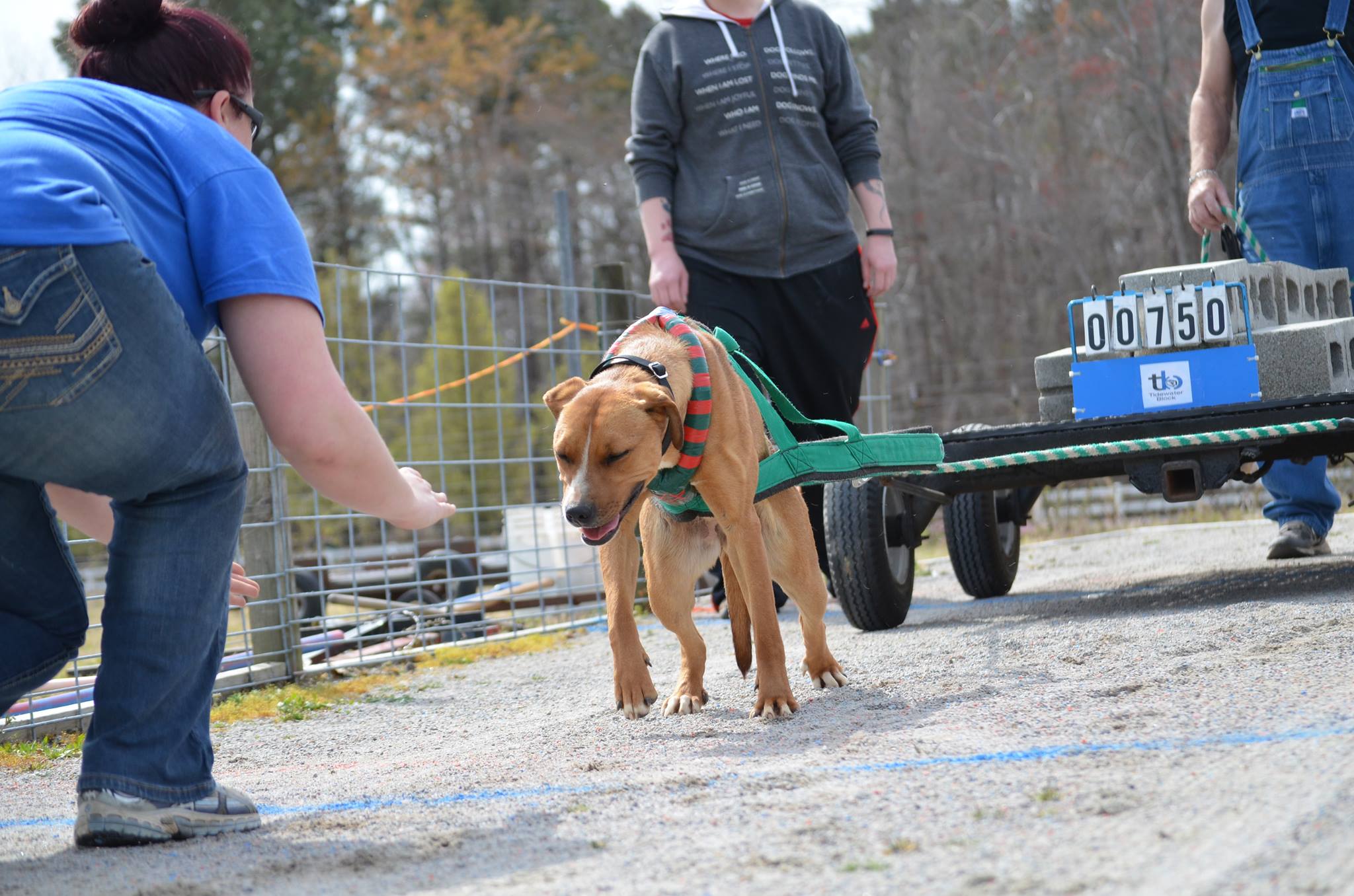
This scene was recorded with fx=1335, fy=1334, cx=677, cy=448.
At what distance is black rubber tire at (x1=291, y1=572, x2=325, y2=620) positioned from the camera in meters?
5.71

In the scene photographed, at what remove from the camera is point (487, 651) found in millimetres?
5676

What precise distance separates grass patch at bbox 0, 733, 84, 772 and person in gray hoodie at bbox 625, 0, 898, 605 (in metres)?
2.44

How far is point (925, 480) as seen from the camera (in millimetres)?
4488

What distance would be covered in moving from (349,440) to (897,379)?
1901 centimetres

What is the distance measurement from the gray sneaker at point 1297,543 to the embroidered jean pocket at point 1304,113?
155 cm

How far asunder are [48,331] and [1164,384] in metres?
3.54

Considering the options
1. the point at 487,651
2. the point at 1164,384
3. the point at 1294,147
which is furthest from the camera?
the point at 487,651

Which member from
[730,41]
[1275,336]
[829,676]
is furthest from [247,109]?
[1275,336]

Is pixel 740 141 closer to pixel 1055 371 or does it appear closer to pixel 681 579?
pixel 1055 371

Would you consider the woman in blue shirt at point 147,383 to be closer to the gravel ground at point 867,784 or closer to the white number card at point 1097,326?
the gravel ground at point 867,784

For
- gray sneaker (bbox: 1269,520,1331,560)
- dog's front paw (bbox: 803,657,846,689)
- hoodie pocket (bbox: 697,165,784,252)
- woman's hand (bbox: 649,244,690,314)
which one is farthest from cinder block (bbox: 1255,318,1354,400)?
woman's hand (bbox: 649,244,690,314)

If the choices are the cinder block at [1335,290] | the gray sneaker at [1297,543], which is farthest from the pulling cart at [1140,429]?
the gray sneaker at [1297,543]

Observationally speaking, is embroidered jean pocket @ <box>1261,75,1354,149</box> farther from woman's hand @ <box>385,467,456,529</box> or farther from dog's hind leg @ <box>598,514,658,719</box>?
woman's hand @ <box>385,467,456,529</box>

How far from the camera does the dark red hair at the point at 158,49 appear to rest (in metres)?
2.42
